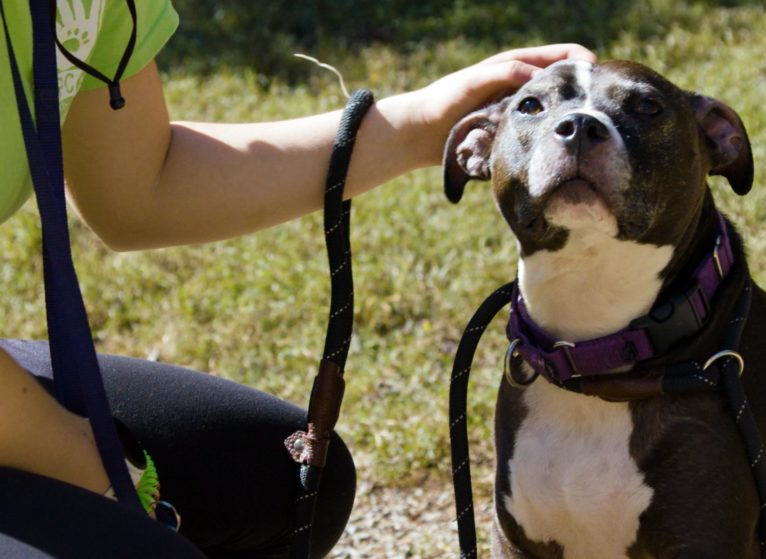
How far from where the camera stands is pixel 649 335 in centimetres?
232

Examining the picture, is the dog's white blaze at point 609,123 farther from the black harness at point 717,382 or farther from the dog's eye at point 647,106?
the black harness at point 717,382

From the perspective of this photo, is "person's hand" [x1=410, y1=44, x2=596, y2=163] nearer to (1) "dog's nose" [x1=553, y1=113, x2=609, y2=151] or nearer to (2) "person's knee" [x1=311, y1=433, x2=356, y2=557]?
(1) "dog's nose" [x1=553, y1=113, x2=609, y2=151]

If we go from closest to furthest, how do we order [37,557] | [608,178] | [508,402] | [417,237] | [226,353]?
1. [37,557]
2. [608,178]
3. [508,402]
4. [226,353]
5. [417,237]

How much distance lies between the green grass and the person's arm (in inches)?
45.0

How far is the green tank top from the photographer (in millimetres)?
2154

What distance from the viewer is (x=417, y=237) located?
4605mm

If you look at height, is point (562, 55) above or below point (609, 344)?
above

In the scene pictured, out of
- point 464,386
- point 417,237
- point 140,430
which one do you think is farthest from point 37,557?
point 417,237

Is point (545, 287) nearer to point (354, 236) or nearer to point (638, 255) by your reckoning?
point (638, 255)

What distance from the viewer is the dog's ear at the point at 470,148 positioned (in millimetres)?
2520

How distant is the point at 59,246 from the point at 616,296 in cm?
101

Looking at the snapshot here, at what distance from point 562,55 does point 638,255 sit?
1.57 ft

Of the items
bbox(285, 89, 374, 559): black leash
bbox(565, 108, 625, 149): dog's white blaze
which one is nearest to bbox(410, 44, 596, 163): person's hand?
bbox(285, 89, 374, 559): black leash

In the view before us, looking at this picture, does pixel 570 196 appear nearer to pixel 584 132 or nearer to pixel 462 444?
pixel 584 132
